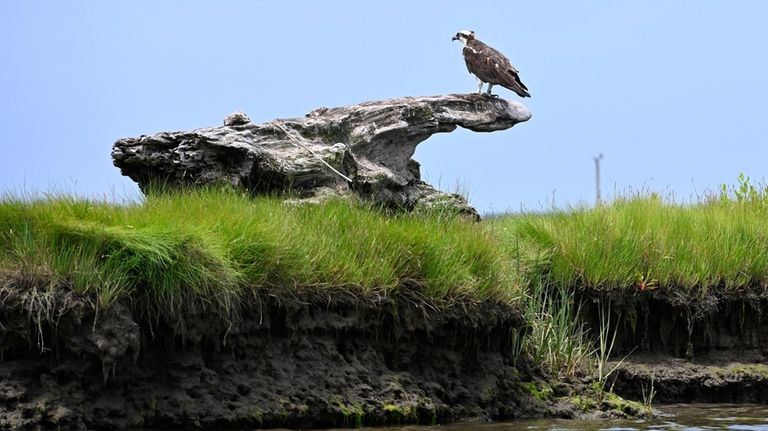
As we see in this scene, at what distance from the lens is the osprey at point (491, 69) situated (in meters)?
14.0

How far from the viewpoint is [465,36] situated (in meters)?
15.4

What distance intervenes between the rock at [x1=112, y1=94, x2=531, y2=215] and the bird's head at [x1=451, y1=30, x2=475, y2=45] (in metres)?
1.79

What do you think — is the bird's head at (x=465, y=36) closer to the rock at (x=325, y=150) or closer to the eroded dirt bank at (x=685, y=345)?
the rock at (x=325, y=150)

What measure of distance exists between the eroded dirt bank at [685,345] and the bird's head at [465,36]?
5.09 m

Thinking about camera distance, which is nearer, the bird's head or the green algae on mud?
the green algae on mud

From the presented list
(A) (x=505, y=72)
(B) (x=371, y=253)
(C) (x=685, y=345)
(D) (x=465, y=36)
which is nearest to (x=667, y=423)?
(C) (x=685, y=345)

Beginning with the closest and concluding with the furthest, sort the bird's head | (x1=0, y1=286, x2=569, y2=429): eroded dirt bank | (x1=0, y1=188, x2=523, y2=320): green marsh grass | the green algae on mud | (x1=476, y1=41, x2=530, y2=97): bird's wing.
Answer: (x1=0, y1=286, x2=569, y2=429): eroded dirt bank → the green algae on mud → (x1=0, y1=188, x2=523, y2=320): green marsh grass → (x1=476, y1=41, x2=530, y2=97): bird's wing → the bird's head

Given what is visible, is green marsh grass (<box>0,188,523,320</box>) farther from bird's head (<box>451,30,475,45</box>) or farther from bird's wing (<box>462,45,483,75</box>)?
bird's head (<box>451,30,475,45</box>)

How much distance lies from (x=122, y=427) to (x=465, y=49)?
28.2 ft

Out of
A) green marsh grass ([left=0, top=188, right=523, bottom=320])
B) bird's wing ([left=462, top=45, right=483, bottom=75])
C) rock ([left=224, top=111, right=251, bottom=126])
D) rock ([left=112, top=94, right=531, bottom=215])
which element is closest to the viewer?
green marsh grass ([left=0, top=188, right=523, bottom=320])

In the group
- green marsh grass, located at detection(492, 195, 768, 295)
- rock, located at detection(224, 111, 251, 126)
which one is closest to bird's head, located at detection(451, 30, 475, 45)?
green marsh grass, located at detection(492, 195, 768, 295)

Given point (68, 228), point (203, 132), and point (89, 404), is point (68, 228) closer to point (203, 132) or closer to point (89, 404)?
point (89, 404)

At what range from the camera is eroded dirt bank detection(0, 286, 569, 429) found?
8016 millimetres

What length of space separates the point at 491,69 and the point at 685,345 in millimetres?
4434
